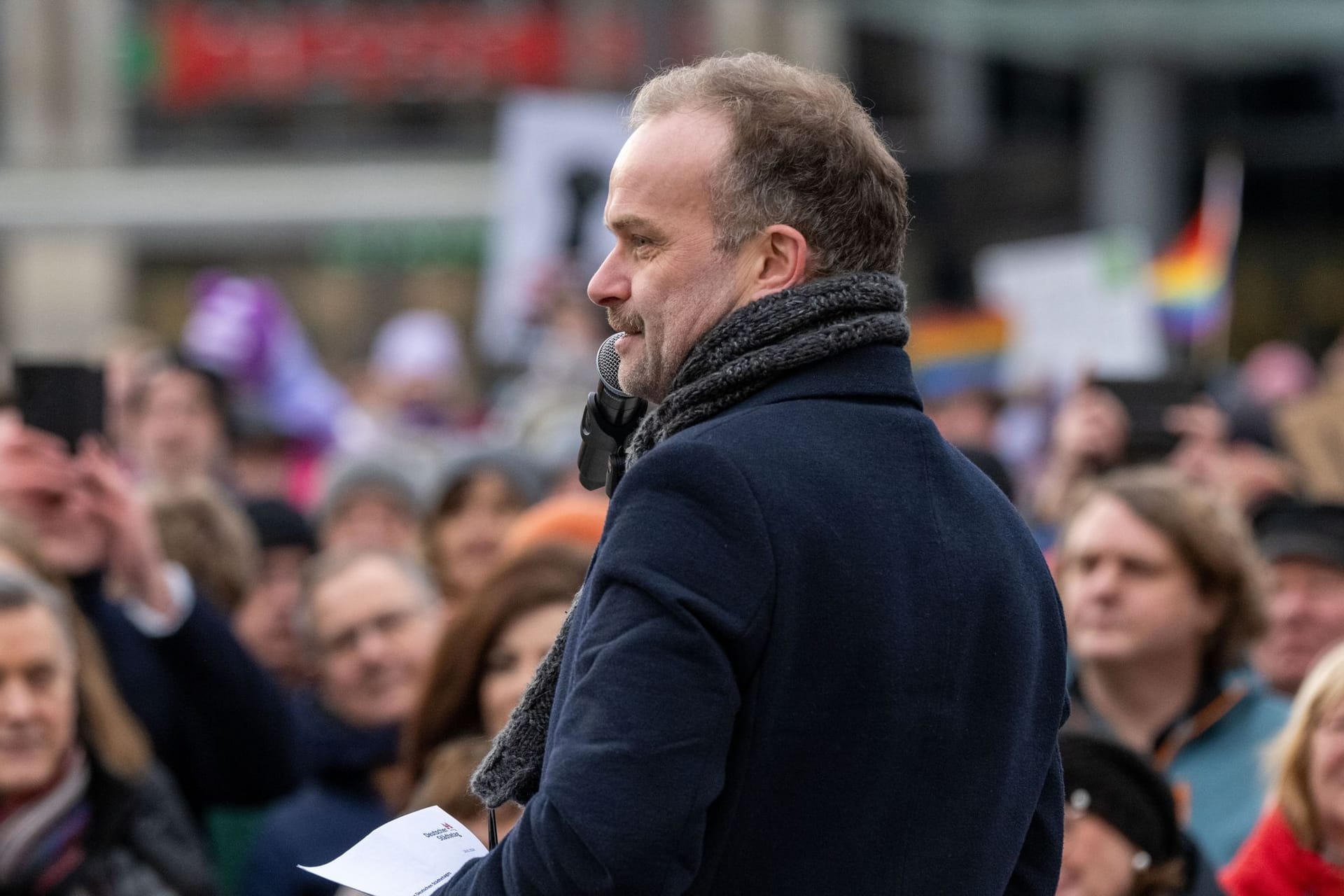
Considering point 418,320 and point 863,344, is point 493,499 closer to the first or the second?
point 863,344

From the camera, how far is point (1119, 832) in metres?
3.56

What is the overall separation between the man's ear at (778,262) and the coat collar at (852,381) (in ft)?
0.30

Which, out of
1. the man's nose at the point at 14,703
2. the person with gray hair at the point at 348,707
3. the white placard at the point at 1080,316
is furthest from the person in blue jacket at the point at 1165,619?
the white placard at the point at 1080,316

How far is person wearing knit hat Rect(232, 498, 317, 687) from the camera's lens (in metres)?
6.10

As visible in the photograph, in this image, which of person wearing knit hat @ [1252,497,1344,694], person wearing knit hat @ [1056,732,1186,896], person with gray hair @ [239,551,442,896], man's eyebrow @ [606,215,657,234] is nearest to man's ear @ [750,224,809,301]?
man's eyebrow @ [606,215,657,234]

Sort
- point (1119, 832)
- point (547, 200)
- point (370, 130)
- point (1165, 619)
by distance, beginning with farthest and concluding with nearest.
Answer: point (370, 130) < point (547, 200) < point (1165, 619) < point (1119, 832)

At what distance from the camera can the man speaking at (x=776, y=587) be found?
193cm

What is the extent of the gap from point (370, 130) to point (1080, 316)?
21.6 metres

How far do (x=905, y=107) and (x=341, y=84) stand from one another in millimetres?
7963

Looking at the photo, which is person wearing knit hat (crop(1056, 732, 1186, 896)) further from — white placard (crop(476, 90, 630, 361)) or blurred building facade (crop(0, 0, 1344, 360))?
blurred building facade (crop(0, 0, 1344, 360))

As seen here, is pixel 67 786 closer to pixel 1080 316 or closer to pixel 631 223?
pixel 631 223

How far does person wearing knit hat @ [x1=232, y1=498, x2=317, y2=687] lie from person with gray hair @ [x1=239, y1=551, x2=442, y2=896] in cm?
77

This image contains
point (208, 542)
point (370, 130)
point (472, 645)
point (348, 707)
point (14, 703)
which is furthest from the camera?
point (370, 130)

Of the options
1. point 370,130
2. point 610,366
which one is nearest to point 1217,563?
point 610,366
